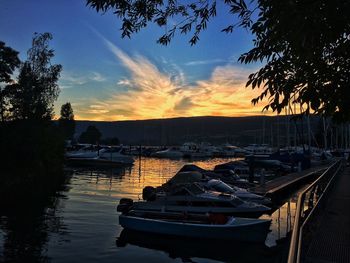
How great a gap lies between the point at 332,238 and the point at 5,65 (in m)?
45.8

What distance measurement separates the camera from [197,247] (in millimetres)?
19734

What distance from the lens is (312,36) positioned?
411 cm

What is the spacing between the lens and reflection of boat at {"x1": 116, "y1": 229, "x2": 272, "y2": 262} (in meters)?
18.4

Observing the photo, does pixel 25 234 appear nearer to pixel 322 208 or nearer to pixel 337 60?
pixel 322 208

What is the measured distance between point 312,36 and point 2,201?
31.4 metres

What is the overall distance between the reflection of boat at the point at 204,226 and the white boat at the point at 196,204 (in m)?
1.33

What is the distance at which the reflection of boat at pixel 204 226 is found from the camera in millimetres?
20078

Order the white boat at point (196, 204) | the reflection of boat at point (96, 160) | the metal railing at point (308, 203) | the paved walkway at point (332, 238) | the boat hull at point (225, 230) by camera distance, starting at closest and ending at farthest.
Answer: the metal railing at point (308, 203) < the paved walkway at point (332, 238) < the boat hull at point (225, 230) < the white boat at point (196, 204) < the reflection of boat at point (96, 160)

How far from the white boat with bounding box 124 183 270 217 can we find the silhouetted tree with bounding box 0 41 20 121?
30.3 metres

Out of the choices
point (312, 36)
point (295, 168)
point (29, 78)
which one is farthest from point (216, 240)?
point (295, 168)

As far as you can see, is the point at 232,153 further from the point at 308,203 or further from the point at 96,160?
the point at 308,203

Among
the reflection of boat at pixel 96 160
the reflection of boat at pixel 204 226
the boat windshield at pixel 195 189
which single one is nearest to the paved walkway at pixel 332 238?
the reflection of boat at pixel 204 226

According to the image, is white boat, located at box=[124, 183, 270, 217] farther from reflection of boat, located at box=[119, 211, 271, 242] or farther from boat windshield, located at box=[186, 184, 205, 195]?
reflection of boat, located at box=[119, 211, 271, 242]

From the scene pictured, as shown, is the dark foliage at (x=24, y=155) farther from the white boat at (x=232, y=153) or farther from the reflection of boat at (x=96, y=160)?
the white boat at (x=232, y=153)
